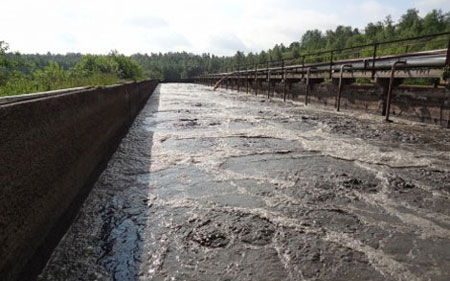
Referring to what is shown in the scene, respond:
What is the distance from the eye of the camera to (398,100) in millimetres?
11852

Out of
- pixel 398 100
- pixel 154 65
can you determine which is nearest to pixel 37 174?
pixel 398 100

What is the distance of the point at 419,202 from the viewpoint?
412 cm

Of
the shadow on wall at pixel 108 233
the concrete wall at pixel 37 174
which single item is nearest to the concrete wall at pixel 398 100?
the shadow on wall at pixel 108 233

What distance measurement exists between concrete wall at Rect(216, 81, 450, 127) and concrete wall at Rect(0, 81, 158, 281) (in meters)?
10.5

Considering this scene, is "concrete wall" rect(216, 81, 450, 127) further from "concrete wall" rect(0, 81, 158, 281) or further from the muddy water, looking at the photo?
"concrete wall" rect(0, 81, 158, 281)

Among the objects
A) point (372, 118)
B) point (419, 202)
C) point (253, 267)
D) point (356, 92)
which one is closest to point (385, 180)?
point (419, 202)

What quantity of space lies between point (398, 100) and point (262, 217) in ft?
34.8

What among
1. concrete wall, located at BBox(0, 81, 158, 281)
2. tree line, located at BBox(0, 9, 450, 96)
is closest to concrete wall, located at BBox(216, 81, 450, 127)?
tree line, located at BBox(0, 9, 450, 96)

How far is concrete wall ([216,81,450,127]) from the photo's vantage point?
32.7ft

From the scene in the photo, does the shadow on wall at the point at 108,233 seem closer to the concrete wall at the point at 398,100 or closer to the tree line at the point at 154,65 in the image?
the tree line at the point at 154,65

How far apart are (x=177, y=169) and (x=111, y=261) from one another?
9.00 feet

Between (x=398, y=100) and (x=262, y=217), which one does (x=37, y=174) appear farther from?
(x=398, y=100)

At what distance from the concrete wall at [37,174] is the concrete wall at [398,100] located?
10.5 metres

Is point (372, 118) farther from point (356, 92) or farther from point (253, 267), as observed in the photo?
point (253, 267)
